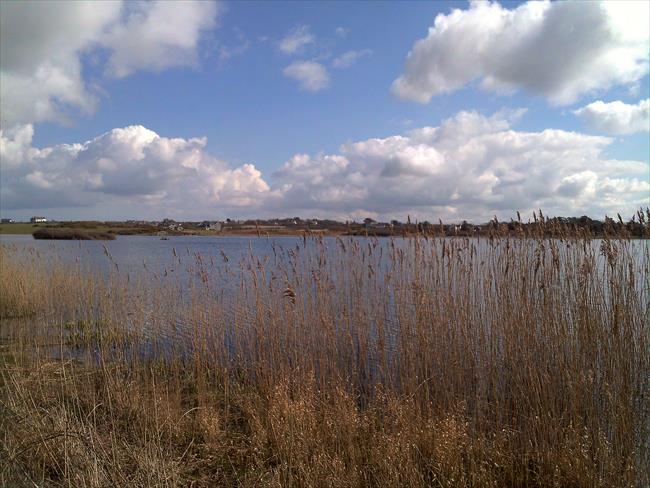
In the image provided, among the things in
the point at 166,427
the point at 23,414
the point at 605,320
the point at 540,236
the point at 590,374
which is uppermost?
the point at 540,236

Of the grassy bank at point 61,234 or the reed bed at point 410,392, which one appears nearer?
the reed bed at point 410,392

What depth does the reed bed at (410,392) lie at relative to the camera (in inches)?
152

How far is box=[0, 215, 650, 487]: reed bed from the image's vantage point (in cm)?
387

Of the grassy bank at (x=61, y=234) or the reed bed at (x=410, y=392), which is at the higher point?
the grassy bank at (x=61, y=234)

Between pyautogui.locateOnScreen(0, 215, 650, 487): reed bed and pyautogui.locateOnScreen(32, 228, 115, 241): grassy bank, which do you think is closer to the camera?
pyautogui.locateOnScreen(0, 215, 650, 487): reed bed

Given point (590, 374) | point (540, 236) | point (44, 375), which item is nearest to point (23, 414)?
point (44, 375)

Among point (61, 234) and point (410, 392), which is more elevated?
point (61, 234)

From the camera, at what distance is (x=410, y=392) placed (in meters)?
5.16

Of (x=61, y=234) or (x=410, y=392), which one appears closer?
(x=410, y=392)

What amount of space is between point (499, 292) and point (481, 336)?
0.63m

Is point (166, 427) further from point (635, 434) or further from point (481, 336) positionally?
point (635, 434)

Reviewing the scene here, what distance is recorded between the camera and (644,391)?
4.77 metres

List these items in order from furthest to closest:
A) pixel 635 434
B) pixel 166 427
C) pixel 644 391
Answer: pixel 166 427 < pixel 644 391 < pixel 635 434

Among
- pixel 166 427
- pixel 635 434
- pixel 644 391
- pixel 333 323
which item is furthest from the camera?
pixel 333 323
